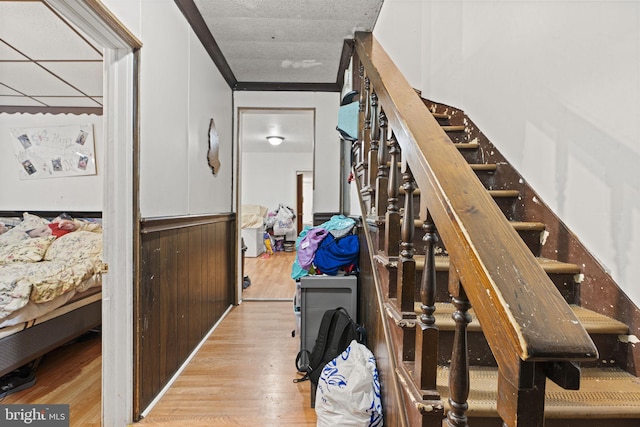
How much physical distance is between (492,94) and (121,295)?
233 cm

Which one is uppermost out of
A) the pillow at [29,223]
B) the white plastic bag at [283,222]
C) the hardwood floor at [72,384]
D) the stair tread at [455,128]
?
the stair tread at [455,128]

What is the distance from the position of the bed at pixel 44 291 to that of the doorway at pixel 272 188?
235cm

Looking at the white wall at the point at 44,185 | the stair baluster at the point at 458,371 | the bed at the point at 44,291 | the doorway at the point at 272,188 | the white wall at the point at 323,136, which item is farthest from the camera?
the doorway at the point at 272,188

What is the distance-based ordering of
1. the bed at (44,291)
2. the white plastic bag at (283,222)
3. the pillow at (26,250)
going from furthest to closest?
the white plastic bag at (283,222)
the pillow at (26,250)
the bed at (44,291)

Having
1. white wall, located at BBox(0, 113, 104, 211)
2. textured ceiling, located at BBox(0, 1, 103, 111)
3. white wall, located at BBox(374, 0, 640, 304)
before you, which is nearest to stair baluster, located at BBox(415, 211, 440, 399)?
white wall, located at BBox(374, 0, 640, 304)

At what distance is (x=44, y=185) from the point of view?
139 inches

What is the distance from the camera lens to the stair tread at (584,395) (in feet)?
2.86

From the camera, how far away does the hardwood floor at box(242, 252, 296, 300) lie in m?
4.00

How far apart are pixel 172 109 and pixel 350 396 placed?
1.93 meters

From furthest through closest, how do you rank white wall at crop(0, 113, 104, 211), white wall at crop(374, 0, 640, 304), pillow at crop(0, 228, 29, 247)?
1. white wall at crop(0, 113, 104, 211)
2. pillow at crop(0, 228, 29, 247)
3. white wall at crop(374, 0, 640, 304)

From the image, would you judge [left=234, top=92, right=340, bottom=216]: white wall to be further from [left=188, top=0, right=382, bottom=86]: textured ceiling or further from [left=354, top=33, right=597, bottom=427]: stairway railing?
[left=354, top=33, right=597, bottom=427]: stairway railing

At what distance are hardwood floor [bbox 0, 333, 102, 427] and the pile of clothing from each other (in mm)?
1387

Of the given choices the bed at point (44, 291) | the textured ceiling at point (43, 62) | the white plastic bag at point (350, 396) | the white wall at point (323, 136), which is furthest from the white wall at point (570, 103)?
the bed at point (44, 291)

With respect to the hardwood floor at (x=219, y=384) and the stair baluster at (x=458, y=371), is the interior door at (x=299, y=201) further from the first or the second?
the stair baluster at (x=458, y=371)
